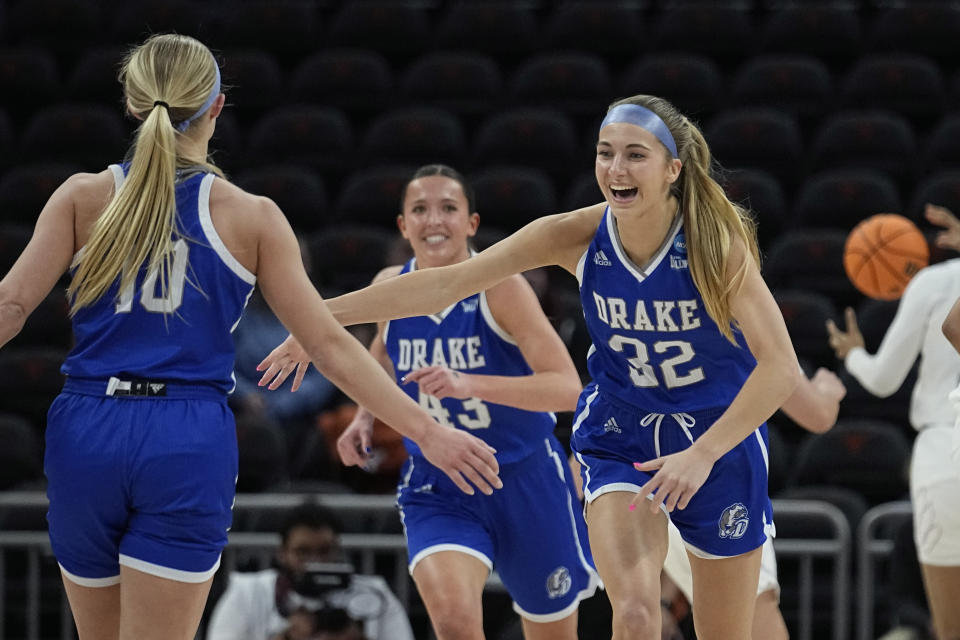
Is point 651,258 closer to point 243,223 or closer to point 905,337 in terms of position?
point 243,223

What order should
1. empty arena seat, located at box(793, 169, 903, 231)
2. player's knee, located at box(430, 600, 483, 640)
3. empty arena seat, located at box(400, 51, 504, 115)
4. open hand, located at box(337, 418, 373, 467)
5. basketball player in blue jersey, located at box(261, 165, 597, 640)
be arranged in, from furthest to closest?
empty arena seat, located at box(400, 51, 504, 115) < empty arena seat, located at box(793, 169, 903, 231) < open hand, located at box(337, 418, 373, 467) < basketball player in blue jersey, located at box(261, 165, 597, 640) < player's knee, located at box(430, 600, 483, 640)

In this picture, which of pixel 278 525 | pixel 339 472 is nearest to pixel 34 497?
pixel 278 525

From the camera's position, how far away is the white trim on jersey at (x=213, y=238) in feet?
11.3

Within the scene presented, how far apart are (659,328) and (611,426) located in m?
0.38

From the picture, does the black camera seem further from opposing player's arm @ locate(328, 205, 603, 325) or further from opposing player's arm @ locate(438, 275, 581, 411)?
opposing player's arm @ locate(328, 205, 603, 325)

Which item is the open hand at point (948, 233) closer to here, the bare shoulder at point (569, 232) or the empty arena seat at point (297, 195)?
the bare shoulder at point (569, 232)

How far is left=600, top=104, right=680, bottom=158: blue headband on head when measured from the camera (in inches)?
167

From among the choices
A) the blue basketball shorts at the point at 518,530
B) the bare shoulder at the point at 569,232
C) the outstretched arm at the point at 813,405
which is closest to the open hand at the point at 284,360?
the bare shoulder at the point at 569,232

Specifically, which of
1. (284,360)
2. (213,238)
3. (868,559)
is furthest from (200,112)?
(868,559)

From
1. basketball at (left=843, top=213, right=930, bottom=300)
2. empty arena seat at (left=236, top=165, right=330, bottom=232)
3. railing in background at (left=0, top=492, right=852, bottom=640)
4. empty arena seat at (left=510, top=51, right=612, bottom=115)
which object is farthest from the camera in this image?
empty arena seat at (left=510, top=51, right=612, bottom=115)

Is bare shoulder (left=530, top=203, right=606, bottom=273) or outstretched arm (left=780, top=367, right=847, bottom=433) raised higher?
bare shoulder (left=530, top=203, right=606, bottom=273)

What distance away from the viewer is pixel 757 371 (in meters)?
4.05

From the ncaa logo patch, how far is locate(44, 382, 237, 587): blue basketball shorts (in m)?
1.63

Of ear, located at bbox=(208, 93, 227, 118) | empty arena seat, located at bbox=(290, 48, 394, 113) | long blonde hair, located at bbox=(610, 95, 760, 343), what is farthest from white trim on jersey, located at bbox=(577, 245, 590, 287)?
empty arena seat, located at bbox=(290, 48, 394, 113)
